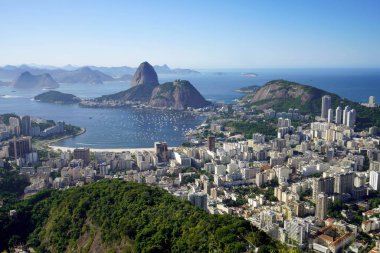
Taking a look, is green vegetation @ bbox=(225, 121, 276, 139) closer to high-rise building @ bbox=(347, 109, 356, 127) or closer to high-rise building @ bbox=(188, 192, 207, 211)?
A: high-rise building @ bbox=(347, 109, 356, 127)

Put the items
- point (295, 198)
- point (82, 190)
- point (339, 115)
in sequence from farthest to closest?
point (339, 115)
point (295, 198)
point (82, 190)

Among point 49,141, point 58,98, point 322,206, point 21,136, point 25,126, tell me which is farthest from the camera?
point 58,98

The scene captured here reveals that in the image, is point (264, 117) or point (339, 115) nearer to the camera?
point (339, 115)

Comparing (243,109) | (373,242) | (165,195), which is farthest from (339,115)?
(165,195)

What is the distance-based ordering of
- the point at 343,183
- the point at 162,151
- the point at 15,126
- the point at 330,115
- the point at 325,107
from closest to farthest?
the point at 343,183 → the point at 162,151 → the point at 15,126 → the point at 330,115 → the point at 325,107

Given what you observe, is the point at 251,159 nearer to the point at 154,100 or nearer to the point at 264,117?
the point at 264,117

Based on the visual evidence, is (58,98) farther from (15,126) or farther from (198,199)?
(198,199)

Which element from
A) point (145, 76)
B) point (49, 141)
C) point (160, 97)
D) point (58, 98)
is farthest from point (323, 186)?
point (145, 76)
